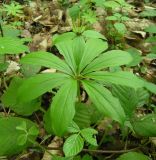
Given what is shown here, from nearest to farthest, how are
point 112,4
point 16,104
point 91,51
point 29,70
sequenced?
1. point 91,51
2. point 16,104
3. point 29,70
4. point 112,4

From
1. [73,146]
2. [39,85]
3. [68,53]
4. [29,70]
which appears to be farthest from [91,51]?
[29,70]

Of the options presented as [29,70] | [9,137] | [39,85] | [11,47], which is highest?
[11,47]

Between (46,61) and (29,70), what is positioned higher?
(46,61)

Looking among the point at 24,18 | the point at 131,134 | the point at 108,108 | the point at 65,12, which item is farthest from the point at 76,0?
the point at 108,108

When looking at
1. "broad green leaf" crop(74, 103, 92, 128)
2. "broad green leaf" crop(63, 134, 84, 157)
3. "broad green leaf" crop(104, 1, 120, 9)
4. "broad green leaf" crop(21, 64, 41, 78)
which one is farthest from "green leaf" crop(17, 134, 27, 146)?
"broad green leaf" crop(104, 1, 120, 9)

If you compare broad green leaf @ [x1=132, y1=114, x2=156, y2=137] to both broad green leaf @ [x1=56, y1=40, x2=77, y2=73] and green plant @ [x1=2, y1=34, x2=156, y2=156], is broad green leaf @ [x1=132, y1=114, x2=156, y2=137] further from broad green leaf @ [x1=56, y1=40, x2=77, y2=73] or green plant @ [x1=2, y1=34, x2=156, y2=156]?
broad green leaf @ [x1=56, y1=40, x2=77, y2=73]

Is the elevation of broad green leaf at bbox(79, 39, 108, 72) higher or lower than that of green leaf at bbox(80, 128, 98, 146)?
higher

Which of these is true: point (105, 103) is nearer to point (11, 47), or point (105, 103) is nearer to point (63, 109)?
point (63, 109)
